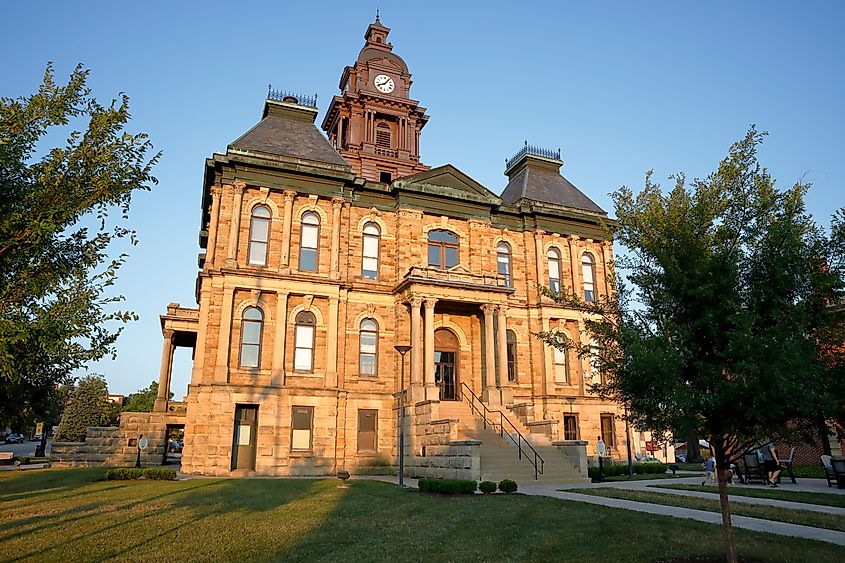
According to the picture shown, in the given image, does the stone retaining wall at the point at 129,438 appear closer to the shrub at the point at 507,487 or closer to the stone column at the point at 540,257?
the shrub at the point at 507,487

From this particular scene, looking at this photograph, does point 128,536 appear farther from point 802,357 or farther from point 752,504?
point 752,504

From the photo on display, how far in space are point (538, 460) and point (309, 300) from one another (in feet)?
41.3

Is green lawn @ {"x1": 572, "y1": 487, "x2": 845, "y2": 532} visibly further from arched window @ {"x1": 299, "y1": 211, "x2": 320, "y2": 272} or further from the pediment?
the pediment

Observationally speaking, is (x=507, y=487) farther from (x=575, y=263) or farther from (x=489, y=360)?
(x=575, y=263)

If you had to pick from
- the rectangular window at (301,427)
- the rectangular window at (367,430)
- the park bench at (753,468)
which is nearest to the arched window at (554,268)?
the rectangular window at (367,430)

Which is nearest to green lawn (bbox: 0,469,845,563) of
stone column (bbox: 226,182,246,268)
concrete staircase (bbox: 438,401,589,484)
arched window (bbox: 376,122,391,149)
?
concrete staircase (bbox: 438,401,589,484)

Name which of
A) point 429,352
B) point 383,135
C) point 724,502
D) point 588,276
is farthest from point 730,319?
point 383,135

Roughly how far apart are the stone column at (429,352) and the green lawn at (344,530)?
926 centimetres

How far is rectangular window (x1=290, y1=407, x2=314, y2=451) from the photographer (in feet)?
87.0

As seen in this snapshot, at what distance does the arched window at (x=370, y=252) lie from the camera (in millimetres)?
30219

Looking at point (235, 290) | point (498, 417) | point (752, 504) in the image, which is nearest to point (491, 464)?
point (498, 417)

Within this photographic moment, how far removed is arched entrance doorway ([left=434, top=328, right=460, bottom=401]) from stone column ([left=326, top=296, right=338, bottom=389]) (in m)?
5.12

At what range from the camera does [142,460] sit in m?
29.4

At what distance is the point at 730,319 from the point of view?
8336 mm
